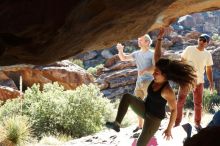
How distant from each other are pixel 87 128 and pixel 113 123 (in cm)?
1030

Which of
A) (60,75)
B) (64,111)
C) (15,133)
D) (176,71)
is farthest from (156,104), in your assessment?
(60,75)

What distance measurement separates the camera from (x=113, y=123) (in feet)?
19.8

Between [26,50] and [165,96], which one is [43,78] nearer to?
[165,96]

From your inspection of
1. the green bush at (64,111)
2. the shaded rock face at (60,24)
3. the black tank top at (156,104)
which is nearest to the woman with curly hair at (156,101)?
the black tank top at (156,104)

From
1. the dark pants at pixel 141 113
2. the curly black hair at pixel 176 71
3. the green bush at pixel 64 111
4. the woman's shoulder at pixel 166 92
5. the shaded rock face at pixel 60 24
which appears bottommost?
the green bush at pixel 64 111

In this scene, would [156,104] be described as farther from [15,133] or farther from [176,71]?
[15,133]

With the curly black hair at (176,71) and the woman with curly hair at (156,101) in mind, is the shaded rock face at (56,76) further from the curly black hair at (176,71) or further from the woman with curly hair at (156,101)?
the woman with curly hair at (156,101)

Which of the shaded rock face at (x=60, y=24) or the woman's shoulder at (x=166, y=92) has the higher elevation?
the shaded rock face at (x=60, y=24)

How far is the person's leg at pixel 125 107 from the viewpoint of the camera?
600 centimetres

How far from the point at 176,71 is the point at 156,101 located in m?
0.58

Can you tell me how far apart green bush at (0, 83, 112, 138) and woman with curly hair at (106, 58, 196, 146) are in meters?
9.60

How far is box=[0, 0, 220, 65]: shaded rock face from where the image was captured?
3.76 m

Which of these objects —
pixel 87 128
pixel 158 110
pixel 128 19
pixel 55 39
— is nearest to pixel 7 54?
pixel 55 39

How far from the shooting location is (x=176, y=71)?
6.44 metres
